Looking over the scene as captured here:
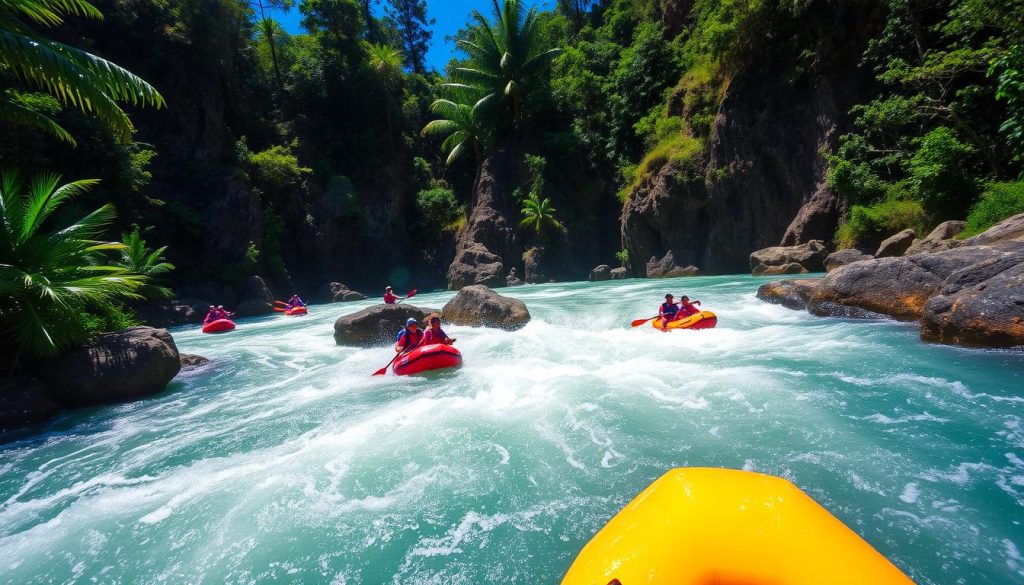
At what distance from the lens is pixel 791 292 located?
31.2 ft

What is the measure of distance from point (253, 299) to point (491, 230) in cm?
1338

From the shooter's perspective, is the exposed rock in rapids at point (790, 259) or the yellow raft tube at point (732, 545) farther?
the exposed rock in rapids at point (790, 259)

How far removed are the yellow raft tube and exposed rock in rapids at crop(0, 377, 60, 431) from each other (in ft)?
26.1

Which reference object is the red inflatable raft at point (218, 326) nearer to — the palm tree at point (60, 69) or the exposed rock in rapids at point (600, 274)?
the palm tree at point (60, 69)

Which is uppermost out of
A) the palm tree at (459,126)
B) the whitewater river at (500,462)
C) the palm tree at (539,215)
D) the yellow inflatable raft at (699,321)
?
the palm tree at (459,126)

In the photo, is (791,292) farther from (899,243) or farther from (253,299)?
(253,299)

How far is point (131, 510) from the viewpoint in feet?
11.7

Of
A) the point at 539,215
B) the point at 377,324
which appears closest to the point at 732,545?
the point at 377,324

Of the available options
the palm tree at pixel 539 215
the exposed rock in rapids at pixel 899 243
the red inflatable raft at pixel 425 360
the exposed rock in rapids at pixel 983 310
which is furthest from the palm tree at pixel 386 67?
the exposed rock in rapids at pixel 983 310

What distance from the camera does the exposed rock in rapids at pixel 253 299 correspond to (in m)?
18.5

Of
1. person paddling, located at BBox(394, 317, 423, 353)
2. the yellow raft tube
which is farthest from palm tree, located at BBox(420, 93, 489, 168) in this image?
the yellow raft tube

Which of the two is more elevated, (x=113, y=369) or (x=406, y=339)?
(x=113, y=369)

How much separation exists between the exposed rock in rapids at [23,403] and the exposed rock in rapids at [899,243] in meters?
18.2

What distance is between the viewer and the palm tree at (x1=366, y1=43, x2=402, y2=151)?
27880 millimetres
